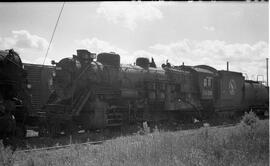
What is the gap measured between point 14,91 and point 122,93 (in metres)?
5.84

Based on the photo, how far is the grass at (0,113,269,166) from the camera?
7875 mm

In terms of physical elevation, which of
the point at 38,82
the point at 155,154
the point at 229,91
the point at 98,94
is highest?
the point at 38,82

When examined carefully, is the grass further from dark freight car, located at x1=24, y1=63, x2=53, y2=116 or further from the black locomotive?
dark freight car, located at x1=24, y1=63, x2=53, y2=116

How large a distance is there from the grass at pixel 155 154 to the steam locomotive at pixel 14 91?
2405 millimetres

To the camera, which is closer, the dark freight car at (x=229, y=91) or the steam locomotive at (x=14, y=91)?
the steam locomotive at (x=14, y=91)

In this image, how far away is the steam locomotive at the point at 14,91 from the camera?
441 inches

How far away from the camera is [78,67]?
1527 cm

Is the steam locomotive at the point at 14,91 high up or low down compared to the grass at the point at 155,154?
up

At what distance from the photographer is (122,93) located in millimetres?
16516

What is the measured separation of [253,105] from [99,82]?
66.5 ft

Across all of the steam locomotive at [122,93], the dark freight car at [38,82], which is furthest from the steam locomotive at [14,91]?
the dark freight car at [38,82]

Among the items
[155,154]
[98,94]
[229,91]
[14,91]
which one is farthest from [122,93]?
[229,91]

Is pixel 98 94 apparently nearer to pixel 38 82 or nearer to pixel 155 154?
pixel 38 82

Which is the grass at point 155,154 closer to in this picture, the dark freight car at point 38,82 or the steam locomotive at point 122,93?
the steam locomotive at point 122,93
